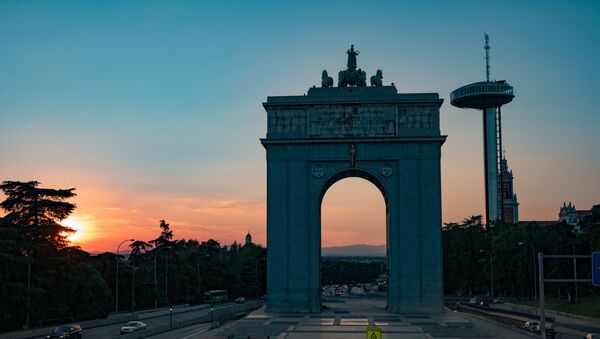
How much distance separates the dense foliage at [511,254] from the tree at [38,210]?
5733 centimetres

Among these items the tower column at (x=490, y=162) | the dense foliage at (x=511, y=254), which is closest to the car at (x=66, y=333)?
the dense foliage at (x=511, y=254)

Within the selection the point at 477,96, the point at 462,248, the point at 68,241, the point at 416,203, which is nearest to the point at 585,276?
the point at 416,203

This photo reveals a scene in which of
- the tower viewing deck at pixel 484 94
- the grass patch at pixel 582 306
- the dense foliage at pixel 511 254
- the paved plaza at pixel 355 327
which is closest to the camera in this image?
the paved plaza at pixel 355 327

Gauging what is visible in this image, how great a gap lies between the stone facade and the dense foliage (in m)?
21.6

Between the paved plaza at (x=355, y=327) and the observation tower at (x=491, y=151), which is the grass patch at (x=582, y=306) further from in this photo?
the observation tower at (x=491, y=151)

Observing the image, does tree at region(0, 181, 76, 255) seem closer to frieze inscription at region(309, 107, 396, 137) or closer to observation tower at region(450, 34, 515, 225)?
frieze inscription at region(309, 107, 396, 137)

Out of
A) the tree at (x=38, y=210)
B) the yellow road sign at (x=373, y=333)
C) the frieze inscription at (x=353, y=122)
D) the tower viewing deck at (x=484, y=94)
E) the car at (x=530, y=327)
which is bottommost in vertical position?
the car at (x=530, y=327)

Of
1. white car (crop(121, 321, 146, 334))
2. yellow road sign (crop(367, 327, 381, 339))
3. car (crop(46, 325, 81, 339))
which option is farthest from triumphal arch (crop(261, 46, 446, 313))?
yellow road sign (crop(367, 327, 381, 339))

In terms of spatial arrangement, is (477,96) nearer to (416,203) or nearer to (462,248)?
(462,248)

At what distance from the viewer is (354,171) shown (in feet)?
234

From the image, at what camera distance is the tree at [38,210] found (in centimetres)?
6581

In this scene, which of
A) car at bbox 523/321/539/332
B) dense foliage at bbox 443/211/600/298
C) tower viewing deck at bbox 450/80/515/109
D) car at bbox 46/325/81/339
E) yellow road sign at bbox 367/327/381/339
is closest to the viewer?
yellow road sign at bbox 367/327/381/339

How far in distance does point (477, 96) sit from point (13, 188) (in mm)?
138423

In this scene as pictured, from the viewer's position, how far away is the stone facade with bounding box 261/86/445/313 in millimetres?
68625
